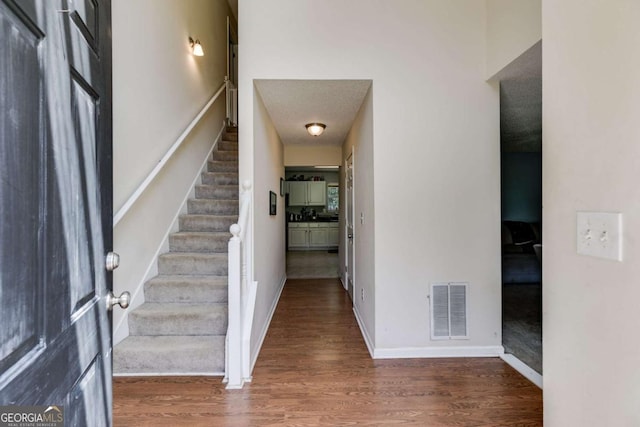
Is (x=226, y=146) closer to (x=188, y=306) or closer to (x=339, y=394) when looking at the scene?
(x=188, y=306)

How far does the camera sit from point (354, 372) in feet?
7.50

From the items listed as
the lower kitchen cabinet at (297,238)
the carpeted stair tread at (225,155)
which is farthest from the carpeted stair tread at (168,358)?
the lower kitchen cabinet at (297,238)

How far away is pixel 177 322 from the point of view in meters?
2.38

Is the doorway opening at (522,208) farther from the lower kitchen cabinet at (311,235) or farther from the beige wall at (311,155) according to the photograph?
the lower kitchen cabinet at (311,235)

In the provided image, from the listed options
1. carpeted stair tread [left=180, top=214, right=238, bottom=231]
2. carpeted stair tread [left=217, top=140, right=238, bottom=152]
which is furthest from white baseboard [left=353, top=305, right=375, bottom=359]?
carpeted stair tread [left=217, top=140, right=238, bottom=152]

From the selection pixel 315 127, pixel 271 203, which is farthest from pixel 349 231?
pixel 315 127

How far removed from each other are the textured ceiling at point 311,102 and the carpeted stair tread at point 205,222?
1.23m

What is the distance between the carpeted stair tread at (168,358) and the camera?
2.20 m

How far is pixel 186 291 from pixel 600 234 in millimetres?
2631

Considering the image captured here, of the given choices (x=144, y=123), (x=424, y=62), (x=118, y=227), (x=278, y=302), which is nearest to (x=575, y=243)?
(x=424, y=62)

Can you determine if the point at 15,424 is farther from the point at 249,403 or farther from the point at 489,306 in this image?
the point at 489,306

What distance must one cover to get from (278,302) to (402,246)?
2103mm

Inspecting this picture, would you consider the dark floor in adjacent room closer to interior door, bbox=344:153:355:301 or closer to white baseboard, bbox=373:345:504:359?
white baseboard, bbox=373:345:504:359

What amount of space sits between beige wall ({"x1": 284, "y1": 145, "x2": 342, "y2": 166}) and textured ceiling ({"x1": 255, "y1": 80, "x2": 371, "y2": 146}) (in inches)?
37.1
